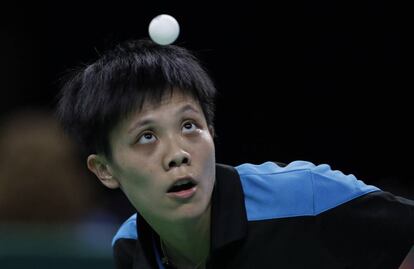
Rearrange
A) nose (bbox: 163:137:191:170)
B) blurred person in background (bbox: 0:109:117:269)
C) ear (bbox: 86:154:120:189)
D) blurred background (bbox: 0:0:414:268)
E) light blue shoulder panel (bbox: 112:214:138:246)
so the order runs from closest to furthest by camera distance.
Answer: nose (bbox: 163:137:191:170), ear (bbox: 86:154:120:189), light blue shoulder panel (bbox: 112:214:138:246), blurred person in background (bbox: 0:109:117:269), blurred background (bbox: 0:0:414:268)

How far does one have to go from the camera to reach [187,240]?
8.25ft

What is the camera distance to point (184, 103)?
2383 mm

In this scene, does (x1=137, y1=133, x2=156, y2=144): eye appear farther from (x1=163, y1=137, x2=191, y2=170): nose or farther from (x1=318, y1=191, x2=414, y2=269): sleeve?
(x1=318, y1=191, x2=414, y2=269): sleeve

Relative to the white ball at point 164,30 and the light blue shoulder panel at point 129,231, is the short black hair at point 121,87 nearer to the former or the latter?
the white ball at point 164,30

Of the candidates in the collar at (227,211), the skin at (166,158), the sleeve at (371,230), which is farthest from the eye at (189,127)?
the sleeve at (371,230)

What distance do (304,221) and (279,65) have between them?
312 centimetres

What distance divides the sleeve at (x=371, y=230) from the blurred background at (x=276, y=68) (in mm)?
2625

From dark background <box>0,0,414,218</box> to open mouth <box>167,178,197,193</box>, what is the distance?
2756 mm

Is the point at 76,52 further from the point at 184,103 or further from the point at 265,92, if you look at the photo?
the point at 184,103

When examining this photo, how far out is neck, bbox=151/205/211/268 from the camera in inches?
96.4

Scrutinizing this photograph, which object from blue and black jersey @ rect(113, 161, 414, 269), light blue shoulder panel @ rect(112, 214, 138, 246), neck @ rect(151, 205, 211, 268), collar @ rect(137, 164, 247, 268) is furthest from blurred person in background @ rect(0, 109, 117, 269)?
blue and black jersey @ rect(113, 161, 414, 269)

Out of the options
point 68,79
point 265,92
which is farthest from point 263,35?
point 68,79

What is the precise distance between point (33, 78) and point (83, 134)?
3.11 m

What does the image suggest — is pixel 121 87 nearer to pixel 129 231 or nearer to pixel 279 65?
pixel 129 231
